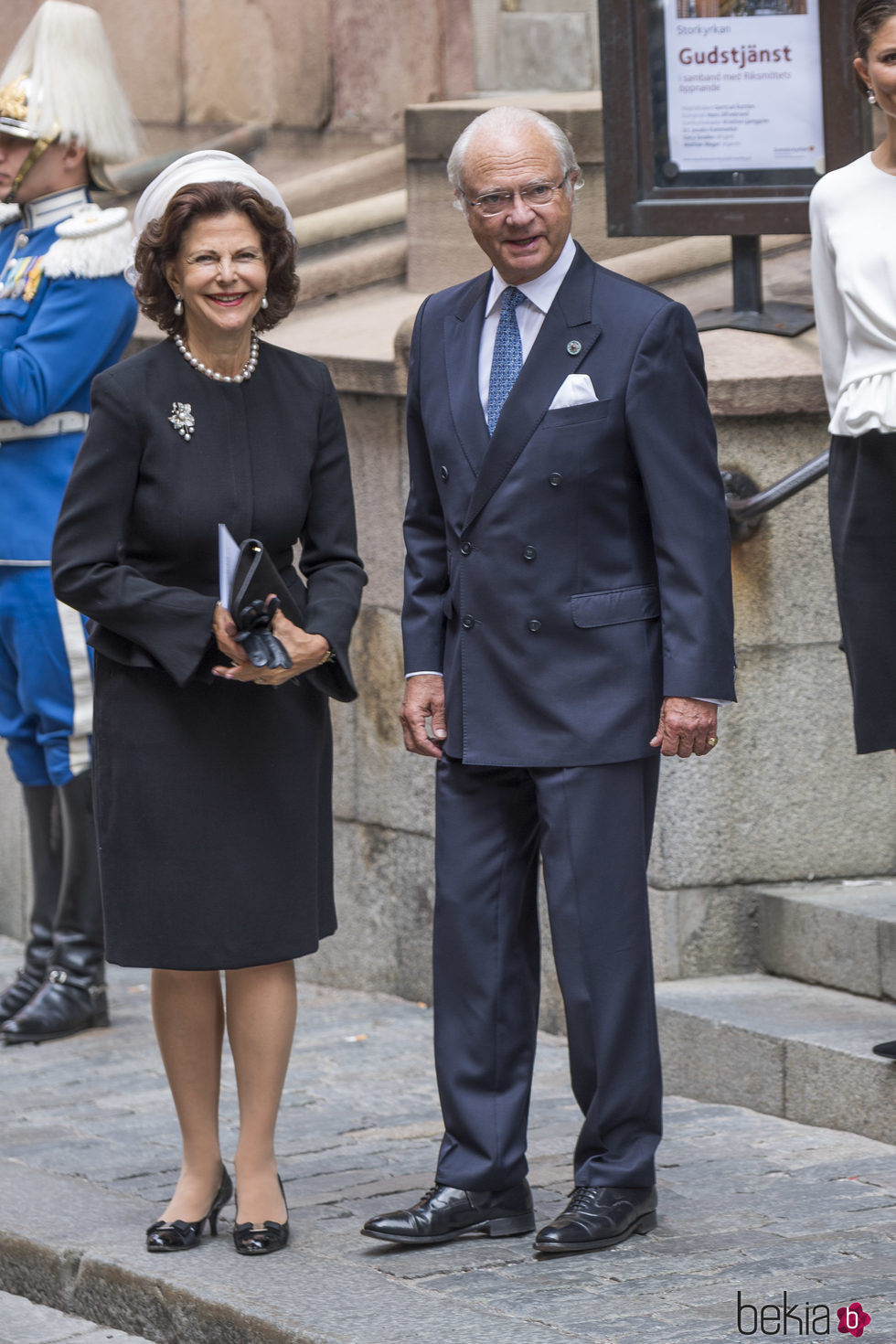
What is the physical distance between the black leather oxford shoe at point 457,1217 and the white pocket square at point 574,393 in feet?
4.75

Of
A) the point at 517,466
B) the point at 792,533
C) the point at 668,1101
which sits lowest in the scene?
the point at 668,1101

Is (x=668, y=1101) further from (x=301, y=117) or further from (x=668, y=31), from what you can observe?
(x=301, y=117)

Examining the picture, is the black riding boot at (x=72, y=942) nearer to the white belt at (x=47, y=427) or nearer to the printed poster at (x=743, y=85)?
the white belt at (x=47, y=427)

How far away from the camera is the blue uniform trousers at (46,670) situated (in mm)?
6230

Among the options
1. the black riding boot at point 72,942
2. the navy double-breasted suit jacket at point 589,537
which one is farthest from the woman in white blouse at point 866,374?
the black riding boot at point 72,942

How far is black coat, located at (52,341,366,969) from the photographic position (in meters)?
4.32

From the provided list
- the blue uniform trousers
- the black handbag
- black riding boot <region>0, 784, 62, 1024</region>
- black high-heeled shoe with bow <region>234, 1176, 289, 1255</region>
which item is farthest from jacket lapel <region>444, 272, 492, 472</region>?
black riding boot <region>0, 784, 62, 1024</region>

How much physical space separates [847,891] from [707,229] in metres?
1.66

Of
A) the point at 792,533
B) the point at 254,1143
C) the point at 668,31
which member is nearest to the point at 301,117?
the point at 668,31

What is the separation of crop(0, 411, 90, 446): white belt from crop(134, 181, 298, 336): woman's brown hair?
1.75m

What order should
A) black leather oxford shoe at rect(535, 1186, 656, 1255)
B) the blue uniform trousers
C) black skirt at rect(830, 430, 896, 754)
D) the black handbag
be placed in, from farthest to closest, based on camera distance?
the blue uniform trousers
black skirt at rect(830, 430, 896, 754)
black leather oxford shoe at rect(535, 1186, 656, 1255)
the black handbag

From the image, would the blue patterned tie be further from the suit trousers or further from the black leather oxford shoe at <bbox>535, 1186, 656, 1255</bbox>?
the black leather oxford shoe at <bbox>535, 1186, 656, 1255</bbox>

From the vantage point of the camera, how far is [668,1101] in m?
5.50

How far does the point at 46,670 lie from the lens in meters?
6.25
